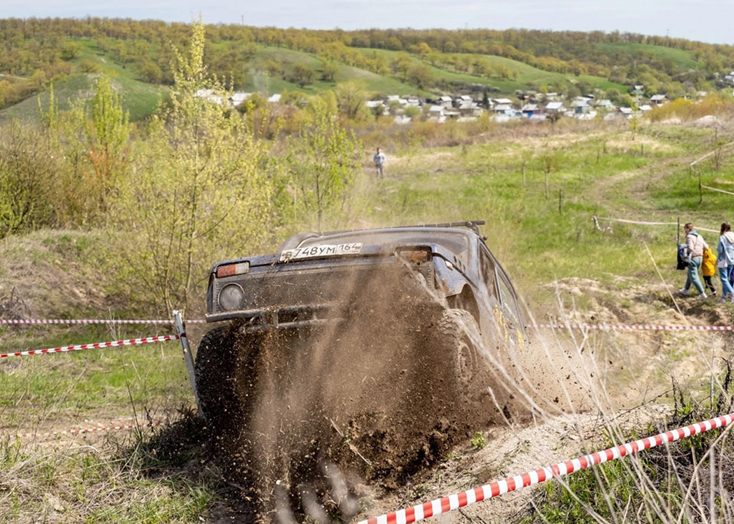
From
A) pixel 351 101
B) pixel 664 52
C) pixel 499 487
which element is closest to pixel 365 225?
pixel 499 487

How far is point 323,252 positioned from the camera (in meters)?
5.63

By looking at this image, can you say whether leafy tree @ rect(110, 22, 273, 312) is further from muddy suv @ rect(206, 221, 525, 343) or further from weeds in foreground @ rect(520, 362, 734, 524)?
weeds in foreground @ rect(520, 362, 734, 524)

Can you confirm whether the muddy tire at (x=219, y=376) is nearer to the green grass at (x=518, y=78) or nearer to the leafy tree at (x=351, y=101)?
the leafy tree at (x=351, y=101)

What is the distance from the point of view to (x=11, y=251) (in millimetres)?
16688

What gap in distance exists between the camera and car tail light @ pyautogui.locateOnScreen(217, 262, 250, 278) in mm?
5781

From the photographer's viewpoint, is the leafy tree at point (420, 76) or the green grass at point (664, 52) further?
the green grass at point (664, 52)

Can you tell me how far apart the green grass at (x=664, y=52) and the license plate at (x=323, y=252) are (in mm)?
172020

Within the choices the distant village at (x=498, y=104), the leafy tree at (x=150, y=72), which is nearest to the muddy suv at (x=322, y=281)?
the distant village at (x=498, y=104)

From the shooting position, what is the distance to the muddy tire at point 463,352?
521 cm

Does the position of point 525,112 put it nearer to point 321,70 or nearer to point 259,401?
point 321,70

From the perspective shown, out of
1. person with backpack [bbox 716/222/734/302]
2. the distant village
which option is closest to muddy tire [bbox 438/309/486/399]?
person with backpack [bbox 716/222/734/302]

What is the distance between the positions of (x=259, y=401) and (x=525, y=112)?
11713 cm

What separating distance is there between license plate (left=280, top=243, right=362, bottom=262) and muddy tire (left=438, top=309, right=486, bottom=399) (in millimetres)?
854

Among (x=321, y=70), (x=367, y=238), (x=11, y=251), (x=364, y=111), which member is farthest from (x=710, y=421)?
(x=321, y=70)
